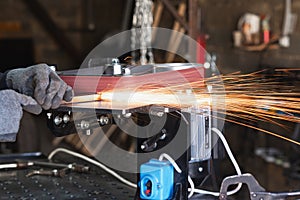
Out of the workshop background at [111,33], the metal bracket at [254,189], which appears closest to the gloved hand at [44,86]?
the metal bracket at [254,189]

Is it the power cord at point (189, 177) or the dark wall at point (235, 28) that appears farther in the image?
the dark wall at point (235, 28)

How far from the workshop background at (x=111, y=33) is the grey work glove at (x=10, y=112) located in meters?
0.70

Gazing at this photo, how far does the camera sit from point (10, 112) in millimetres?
1148

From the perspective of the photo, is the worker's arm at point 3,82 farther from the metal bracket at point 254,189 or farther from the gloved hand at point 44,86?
the metal bracket at point 254,189

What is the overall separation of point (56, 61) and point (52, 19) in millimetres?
412

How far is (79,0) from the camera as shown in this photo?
233 inches

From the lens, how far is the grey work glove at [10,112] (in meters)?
1.14

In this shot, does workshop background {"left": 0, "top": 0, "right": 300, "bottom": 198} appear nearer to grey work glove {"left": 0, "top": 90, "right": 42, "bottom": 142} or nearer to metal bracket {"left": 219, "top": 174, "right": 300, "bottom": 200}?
metal bracket {"left": 219, "top": 174, "right": 300, "bottom": 200}

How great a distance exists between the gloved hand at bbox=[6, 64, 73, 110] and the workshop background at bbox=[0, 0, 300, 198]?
2.00 feet

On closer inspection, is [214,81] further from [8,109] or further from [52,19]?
[52,19]

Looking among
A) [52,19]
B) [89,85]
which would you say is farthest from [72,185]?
[52,19]

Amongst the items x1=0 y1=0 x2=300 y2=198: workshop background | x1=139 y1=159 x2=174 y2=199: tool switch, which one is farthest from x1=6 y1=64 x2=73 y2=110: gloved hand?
x1=0 y1=0 x2=300 y2=198: workshop background

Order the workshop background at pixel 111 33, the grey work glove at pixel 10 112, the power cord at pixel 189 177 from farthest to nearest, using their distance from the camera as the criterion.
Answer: the workshop background at pixel 111 33, the power cord at pixel 189 177, the grey work glove at pixel 10 112

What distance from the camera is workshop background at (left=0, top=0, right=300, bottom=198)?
3.55 meters
